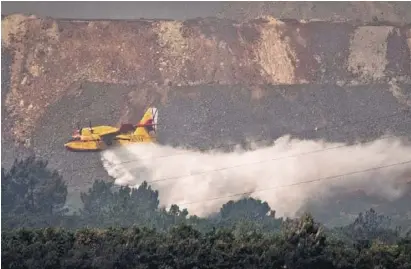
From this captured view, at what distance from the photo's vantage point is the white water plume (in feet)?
108

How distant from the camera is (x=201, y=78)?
122 ft

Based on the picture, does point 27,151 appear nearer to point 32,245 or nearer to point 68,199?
point 68,199

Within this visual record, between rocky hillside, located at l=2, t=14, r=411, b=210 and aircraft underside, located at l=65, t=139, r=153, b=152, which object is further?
rocky hillside, located at l=2, t=14, r=411, b=210

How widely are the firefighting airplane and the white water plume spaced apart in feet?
0.97

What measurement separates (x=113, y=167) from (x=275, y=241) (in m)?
13.3

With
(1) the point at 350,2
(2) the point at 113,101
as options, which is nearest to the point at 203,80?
(2) the point at 113,101

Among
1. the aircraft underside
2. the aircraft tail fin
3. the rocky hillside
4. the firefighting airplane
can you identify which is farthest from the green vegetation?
the rocky hillside

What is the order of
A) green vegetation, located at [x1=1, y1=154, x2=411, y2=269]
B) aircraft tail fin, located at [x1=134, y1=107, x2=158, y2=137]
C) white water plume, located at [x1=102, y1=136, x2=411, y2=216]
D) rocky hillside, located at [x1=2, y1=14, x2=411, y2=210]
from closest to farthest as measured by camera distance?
green vegetation, located at [x1=1, y1=154, x2=411, y2=269] < white water plume, located at [x1=102, y1=136, x2=411, y2=216] < aircraft tail fin, located at [x1=134, y1=107, x2=158, y2=137] < rocky hillside, located at [x1=2, y1=14, x2=411, y2=210]

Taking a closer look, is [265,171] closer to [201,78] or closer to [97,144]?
[201,78]

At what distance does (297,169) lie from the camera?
33469 mm

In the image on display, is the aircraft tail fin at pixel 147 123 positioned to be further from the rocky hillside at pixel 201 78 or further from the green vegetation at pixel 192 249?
the green vegetation at pixel 192 249

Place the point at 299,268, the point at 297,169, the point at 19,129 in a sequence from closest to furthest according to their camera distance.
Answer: the point at 299,268
the point at 297,169
the point at 19,129

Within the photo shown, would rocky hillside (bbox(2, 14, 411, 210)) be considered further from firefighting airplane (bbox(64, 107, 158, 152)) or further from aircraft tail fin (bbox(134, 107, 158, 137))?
firefighting airplane (bbox(64, 107, 158, 152))

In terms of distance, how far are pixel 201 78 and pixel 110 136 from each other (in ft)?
17.2
